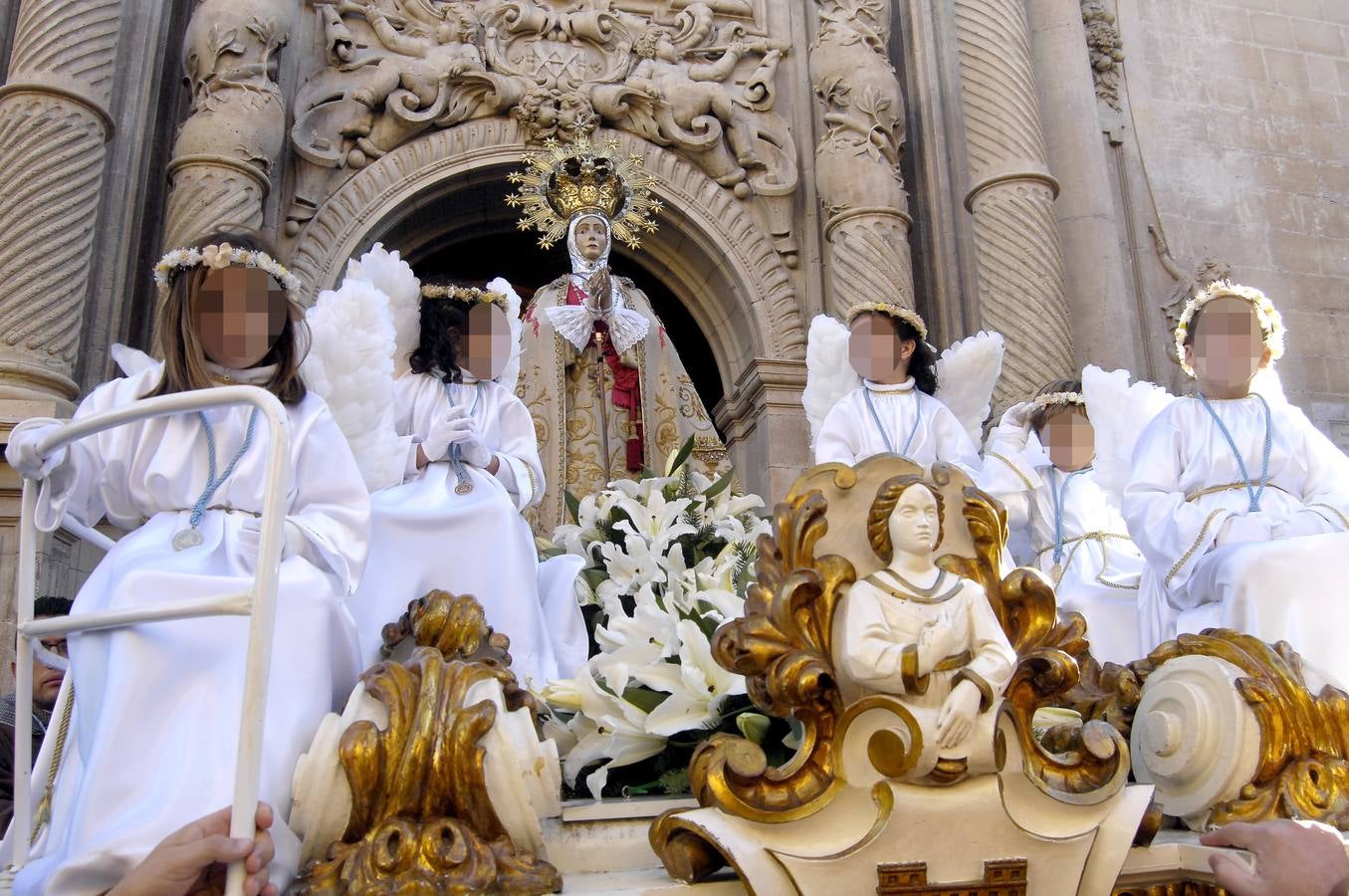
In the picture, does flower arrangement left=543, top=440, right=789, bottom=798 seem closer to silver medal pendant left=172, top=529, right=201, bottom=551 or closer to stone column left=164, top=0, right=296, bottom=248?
silver medal pendant left=172, top=529, right=201, bottom=551

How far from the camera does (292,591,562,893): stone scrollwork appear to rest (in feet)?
6.09

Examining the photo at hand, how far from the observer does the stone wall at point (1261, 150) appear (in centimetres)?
873

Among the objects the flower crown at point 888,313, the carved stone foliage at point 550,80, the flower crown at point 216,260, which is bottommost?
the flower crown at point 216,260

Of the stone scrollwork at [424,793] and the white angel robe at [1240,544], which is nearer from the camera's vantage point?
the stone scrollwork at [424,793]

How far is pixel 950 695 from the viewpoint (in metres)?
1.85

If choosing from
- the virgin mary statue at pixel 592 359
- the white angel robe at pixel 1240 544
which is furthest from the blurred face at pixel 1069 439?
the virgin mary statue at pixel 592 359

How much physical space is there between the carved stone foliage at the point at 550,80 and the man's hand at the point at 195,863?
19.4 ft

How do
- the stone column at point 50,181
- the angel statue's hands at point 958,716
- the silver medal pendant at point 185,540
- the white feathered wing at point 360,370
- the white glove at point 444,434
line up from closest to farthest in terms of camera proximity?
the angel statue's hands at point 958,716 < the silver medal pendant at point 185,540 < the white feathered wing at point 360,370 < the white glove at point 444,434 < the stone column at point 50,181

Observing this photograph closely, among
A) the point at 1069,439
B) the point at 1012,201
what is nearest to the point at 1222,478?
the point at 1069,439

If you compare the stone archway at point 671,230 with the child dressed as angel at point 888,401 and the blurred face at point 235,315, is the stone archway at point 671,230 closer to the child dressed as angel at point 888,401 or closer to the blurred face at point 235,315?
the child dressed as angel at point 888,401

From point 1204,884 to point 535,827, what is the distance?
121 centimetres

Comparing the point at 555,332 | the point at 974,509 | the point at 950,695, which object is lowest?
the point at 950,695

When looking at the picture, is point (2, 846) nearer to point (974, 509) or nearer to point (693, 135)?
point (974, 509)

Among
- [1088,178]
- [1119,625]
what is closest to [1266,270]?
[1088,178]
